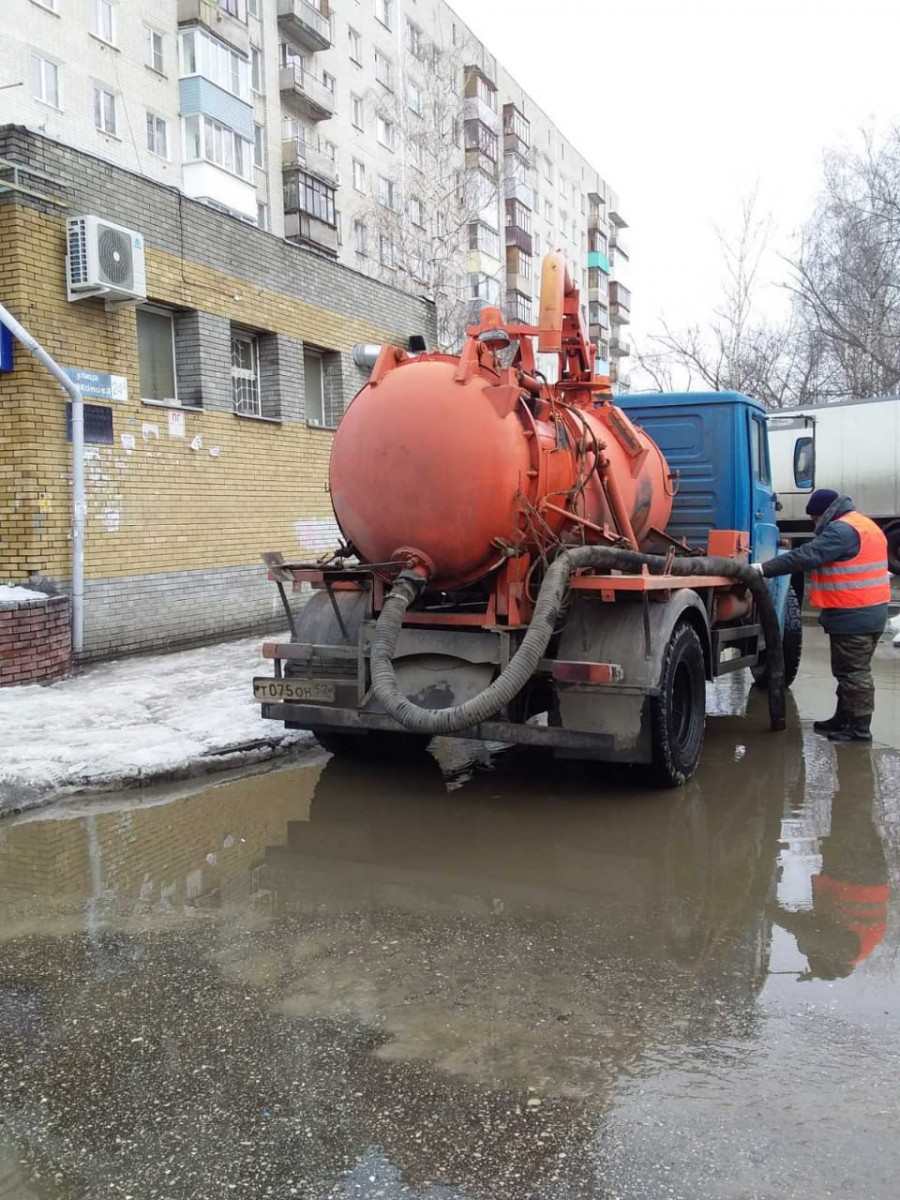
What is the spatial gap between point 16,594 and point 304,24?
2945cm

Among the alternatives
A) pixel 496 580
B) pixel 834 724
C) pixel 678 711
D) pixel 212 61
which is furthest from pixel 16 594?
pixel 212 61

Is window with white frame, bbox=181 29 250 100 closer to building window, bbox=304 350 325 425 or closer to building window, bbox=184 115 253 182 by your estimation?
building window, bbox=184 115 253 182

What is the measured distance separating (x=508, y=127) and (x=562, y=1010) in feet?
164

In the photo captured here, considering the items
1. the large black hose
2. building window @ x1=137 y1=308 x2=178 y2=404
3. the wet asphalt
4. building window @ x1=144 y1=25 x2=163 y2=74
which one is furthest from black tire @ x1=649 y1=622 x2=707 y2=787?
building window @ x1=144 y1=25 x2=163 y2=74

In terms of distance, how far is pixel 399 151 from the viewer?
36.8 meters

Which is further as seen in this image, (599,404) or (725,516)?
(725,516)

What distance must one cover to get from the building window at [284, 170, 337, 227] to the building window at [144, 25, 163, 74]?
201 inches

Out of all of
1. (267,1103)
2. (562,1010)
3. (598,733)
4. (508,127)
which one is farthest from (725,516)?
(508,127)

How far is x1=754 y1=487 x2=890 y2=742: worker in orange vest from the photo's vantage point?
6812mm

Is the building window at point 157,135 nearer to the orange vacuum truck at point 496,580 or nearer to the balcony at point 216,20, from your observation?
the balcony at point 216,20

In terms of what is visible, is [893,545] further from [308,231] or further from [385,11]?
[385,11]

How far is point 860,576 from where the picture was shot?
6.91 m

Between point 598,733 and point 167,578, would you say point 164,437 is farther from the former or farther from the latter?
point 598,733

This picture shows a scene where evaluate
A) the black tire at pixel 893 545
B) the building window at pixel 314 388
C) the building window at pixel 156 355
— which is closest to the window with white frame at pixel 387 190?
the black tire at pixel 893 545
